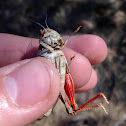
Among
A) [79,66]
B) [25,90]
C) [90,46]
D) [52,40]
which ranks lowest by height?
[79,66]

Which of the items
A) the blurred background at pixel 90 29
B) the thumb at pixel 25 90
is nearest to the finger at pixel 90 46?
the blurred background at pixel 90 29

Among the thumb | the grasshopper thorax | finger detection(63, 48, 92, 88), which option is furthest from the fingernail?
finger detection(63, 48, 92, 88)

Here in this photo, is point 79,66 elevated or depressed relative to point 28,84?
depressed

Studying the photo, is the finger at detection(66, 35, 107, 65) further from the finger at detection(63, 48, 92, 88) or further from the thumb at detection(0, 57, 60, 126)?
the thumb at detection(0, 57, 60, 126)

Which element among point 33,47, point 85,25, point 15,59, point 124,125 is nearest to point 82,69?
point 33,47

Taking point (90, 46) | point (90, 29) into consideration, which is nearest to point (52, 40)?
point (90, 46)

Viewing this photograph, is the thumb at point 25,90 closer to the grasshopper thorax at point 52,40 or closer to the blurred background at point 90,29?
the grasshopper thorax at point 52,40

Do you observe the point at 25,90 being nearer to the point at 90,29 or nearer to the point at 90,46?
the point at 90,46
